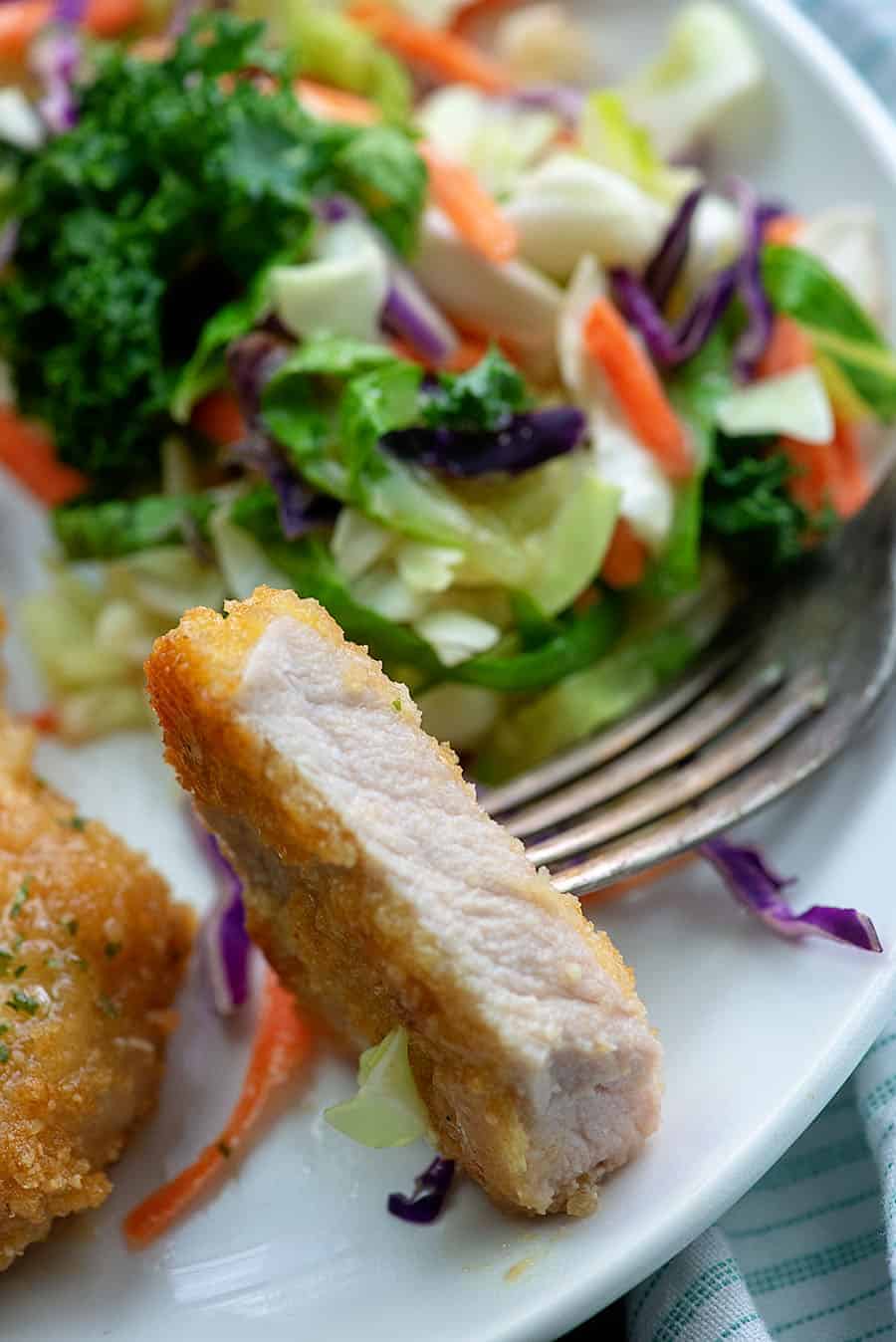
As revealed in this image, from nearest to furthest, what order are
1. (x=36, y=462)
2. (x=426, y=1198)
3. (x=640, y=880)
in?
(x=426, y=1198) → (x=640, y=880) → (x=36, y=462)

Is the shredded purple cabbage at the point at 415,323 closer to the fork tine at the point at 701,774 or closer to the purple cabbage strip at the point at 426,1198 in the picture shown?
the fork tine at the point at 701,774

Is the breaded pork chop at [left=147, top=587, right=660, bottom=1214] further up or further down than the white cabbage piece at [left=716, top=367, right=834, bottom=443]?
further down

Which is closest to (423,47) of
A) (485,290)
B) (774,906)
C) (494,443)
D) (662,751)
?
(485,290)

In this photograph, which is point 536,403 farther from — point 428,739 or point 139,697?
point 428,739

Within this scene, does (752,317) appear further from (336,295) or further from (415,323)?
(336,295)

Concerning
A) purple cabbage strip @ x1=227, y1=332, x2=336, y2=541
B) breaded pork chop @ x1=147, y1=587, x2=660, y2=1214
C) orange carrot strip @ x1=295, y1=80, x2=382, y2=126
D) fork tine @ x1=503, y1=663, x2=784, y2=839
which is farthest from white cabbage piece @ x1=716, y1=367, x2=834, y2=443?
breaded pork chop @ x1=147, y1=587, x2=660, y2=1214

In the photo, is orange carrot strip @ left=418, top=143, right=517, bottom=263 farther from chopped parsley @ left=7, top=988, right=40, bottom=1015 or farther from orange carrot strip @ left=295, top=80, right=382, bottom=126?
chopped parsley @ left=7, top=988, right=40, bottom=1015

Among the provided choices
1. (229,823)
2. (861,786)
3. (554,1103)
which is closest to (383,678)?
(229,823)
